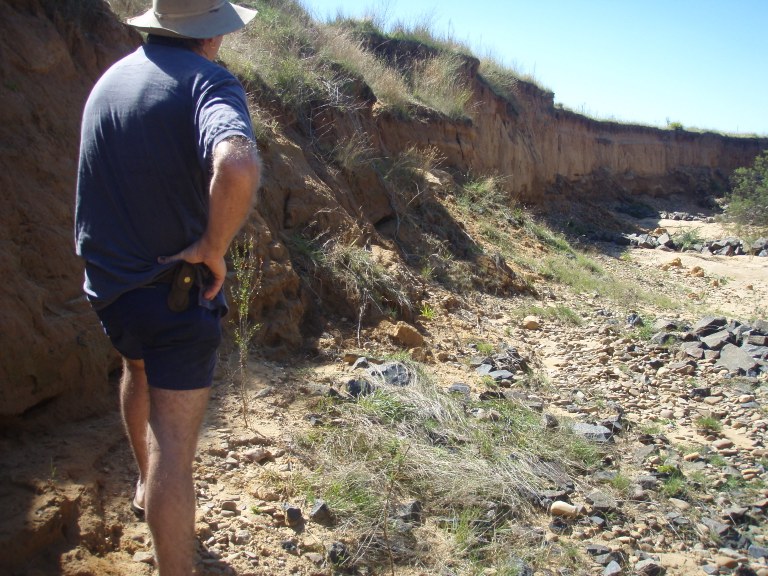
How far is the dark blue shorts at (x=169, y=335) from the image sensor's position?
218 centimetres

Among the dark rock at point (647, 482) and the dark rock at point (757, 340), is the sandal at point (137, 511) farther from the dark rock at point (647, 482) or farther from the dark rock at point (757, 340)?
the dark rock at point (757, 340)

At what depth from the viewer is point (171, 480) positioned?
2.12 meters

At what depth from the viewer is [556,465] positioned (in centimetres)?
413

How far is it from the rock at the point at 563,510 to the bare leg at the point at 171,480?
6.89ft

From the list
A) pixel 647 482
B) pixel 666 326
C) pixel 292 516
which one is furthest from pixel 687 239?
pixel 292 516

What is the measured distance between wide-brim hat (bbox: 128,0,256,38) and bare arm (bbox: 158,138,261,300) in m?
0.49

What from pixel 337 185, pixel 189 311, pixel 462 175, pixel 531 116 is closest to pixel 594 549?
pixel 189 311

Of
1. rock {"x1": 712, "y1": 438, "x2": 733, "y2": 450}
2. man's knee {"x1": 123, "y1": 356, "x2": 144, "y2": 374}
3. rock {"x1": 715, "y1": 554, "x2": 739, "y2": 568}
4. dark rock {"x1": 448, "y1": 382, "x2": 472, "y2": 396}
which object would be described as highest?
man's knee {"x1": 123, "y1": 356, "x2": 144, "y2": 374}

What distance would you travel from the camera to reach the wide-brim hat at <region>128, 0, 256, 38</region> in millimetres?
2277

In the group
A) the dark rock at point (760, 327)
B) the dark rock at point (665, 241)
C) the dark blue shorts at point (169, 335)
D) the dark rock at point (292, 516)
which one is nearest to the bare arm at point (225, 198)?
the dark blue shorts at point (169, 335)

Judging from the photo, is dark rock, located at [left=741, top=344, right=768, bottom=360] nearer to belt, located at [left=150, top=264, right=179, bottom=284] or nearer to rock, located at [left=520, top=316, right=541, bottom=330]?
rock, located at [left=520, top=316, right=541, bottom=330]

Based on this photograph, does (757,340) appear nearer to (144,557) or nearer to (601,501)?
(601,501)

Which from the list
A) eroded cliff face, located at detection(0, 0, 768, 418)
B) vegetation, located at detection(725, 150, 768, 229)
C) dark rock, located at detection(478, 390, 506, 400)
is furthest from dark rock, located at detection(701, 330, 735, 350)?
vegetation, located at detection(725, 150, 768, 229)

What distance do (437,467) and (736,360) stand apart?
4.30 m
